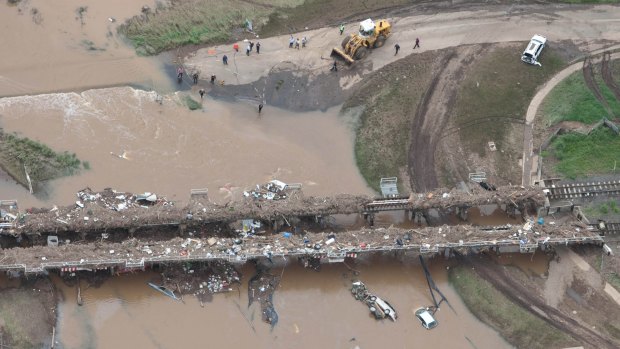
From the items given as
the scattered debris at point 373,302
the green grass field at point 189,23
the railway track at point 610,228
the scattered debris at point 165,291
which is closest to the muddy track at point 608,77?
the railway track at point 610,228

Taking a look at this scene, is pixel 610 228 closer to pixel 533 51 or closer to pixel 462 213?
pixel 462 213

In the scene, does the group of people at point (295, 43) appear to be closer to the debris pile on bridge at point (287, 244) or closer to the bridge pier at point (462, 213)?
the debris pile on bridge at point (287, 244)

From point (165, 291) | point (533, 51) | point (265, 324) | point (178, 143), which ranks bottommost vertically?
point (265, 324)

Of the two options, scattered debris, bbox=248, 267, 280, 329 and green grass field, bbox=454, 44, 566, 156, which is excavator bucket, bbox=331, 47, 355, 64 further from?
scattered debris, bbox=248, 267, 280, 329

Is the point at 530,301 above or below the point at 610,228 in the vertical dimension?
below

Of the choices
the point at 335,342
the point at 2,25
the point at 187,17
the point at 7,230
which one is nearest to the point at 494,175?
the point at 335,342

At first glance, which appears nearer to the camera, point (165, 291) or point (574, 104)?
point (165, 291)

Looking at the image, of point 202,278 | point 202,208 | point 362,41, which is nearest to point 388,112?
point 362,41
